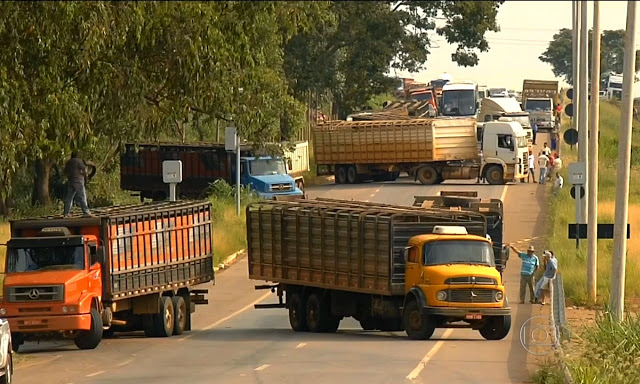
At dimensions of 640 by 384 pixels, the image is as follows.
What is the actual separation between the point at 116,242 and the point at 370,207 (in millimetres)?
6407

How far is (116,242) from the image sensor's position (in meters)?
30.0

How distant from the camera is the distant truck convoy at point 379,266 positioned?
2900 cm

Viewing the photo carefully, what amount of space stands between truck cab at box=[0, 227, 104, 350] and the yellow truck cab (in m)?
6.48

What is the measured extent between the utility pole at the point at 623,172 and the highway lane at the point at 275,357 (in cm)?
218

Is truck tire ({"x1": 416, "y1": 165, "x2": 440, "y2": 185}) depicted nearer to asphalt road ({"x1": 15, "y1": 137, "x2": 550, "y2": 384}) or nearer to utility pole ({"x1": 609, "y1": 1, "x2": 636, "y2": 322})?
asphalt road ({"x1": 15, "y1": 137, "x2": 550, "y2": 384})

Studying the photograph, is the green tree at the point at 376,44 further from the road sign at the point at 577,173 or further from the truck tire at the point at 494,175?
the road sign at the point at 577,173

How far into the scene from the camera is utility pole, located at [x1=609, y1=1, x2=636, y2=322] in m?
26.7

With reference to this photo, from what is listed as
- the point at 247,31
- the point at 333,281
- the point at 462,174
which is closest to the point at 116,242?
the point at 333,281

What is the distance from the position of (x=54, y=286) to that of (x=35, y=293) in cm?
41

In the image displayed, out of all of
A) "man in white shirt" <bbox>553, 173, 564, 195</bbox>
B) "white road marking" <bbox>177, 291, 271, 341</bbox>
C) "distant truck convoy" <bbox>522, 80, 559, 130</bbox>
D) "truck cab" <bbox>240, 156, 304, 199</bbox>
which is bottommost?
"white road marking" <bbox>177, 291, 271, 341</bbox>

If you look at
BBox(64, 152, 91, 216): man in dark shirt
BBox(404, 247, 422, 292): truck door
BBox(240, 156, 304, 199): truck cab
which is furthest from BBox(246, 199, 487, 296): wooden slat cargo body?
BBox(240, 156, 304, 199): truck cab

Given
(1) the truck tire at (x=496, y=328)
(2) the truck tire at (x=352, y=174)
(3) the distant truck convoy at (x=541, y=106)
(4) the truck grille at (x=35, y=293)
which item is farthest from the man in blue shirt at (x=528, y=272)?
→ (3) the distant truck convoy at (x=541, y=106)

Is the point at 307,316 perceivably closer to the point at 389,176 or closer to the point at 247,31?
the point at 247,31

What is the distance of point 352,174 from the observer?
69.9m
